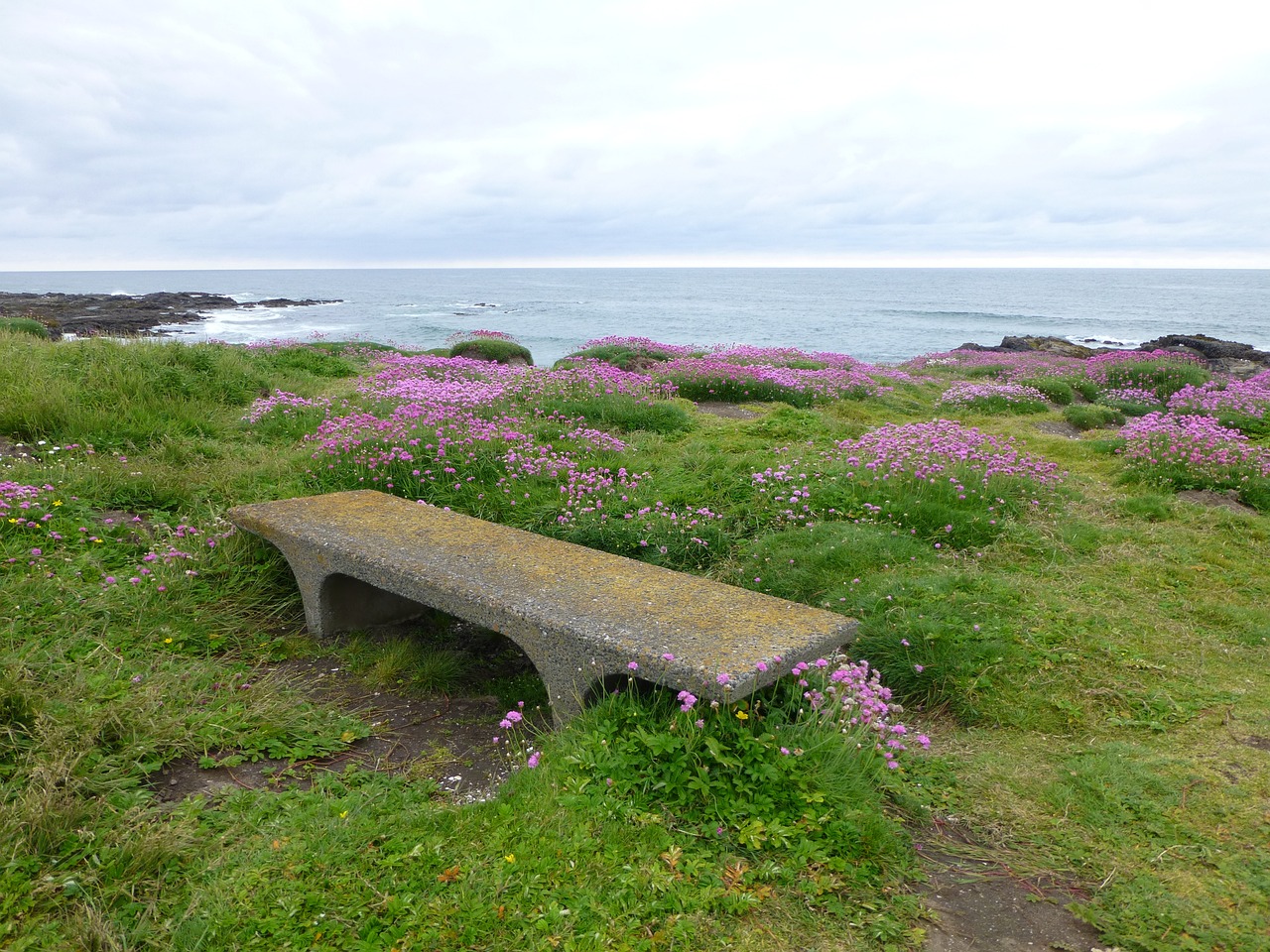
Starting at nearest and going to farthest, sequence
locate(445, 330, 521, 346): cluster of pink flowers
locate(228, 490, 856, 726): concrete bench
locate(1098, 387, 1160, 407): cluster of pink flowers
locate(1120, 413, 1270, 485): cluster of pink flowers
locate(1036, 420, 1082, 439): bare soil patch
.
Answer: locate(228, 490, 856, 726): concrete bench
locate(1120, 413, 1270, 485): cluster of pink flowers
locate(1036, 420, 1082, 439): bare soil patch
locate(1098, 387, 1160, 407): cluster of pink flowers
locate(445, 330, 521, 346): cluster of pink flowers

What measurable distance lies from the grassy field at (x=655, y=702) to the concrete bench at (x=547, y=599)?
0.69 ft

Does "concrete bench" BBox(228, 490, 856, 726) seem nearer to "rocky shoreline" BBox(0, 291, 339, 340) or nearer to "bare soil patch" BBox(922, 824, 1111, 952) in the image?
"bare soil patch" BBox(922, 824, 1111, 952)

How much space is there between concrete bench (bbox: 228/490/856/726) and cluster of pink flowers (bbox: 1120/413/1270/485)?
6.74 metres

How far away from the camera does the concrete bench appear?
11.2 feet

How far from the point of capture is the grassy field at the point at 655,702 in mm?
2561

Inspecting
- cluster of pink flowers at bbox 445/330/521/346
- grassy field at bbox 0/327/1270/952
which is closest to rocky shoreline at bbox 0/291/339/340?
cluster of pink flowers at bbox 445/330/521/346

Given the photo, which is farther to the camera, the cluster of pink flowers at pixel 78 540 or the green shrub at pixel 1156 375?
the green shrub at pixel 1156 375

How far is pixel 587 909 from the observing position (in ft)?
8.09

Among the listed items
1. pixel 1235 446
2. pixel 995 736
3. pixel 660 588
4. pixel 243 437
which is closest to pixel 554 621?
pixel 660 588

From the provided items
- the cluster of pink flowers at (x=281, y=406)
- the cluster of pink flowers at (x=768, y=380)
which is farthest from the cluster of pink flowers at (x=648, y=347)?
the cluster of pink flowers at (x=281, y=406)

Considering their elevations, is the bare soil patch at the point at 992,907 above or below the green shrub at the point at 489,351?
below

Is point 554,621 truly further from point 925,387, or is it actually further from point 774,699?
point 925,387

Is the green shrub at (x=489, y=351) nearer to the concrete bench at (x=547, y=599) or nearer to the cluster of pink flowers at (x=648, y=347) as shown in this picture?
the cluster of pink flowers at (x=648, y=347)

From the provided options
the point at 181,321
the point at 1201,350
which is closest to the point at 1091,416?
the point at 1201,350
